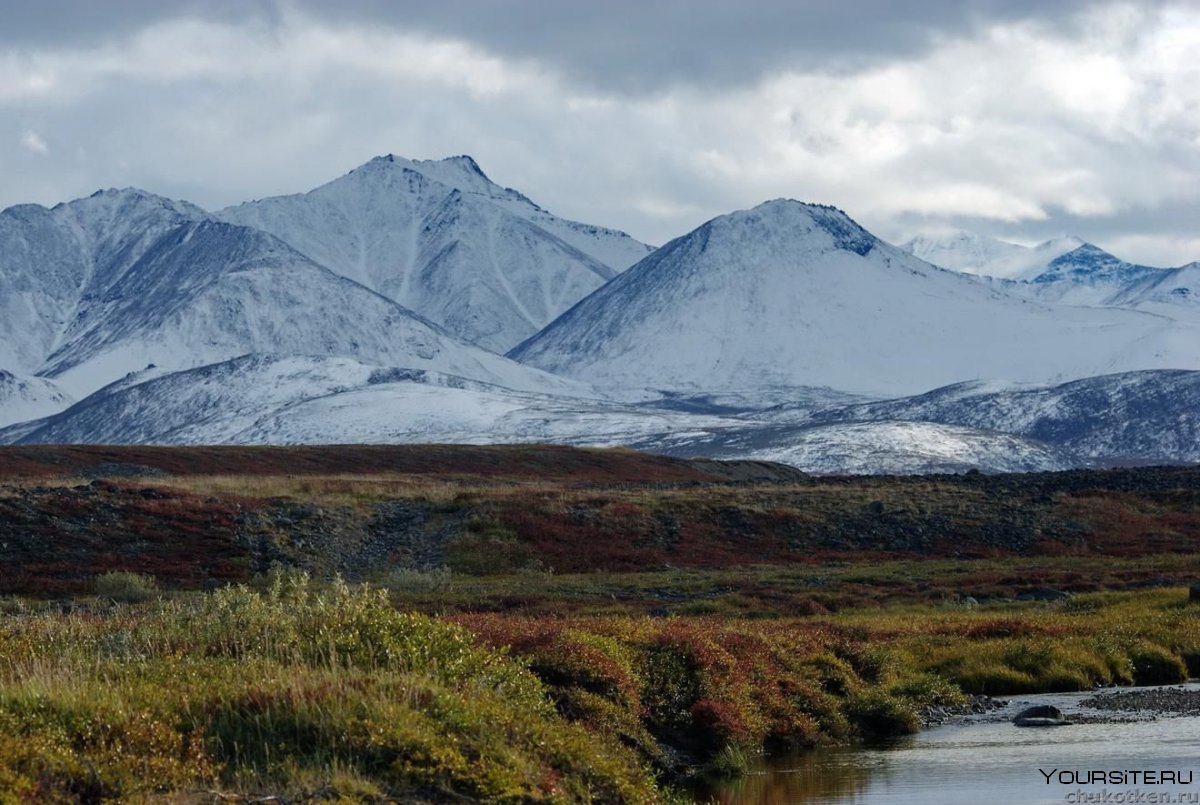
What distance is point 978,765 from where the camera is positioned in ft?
82.8

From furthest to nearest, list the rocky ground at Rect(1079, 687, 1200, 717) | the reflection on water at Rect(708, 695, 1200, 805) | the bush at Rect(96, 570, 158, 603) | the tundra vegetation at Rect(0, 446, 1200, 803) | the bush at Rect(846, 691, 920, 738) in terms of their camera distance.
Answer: the bush at Rect(96, 570, 158, 603) → the rocky ground at Rect(1079, 687, 1200, 717) → the bush at Rect(846, 691, 920, 738) → the reflection on water at Rect(708, 695, 1200, 805) → the tundra vegetation at Rect(0, 446, 1200, 803)

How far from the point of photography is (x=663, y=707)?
88.2 ft

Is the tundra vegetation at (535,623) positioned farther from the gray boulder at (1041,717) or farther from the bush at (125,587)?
the gray boulder at (1041,717)

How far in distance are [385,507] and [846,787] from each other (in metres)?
48.0

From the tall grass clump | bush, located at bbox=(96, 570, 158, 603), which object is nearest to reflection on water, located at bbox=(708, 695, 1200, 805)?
the tall grass clump

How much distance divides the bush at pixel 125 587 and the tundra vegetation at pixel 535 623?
5.2 inches

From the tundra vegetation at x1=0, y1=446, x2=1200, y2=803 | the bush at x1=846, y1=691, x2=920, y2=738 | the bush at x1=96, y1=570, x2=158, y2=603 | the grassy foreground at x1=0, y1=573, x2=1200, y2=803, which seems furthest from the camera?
the bush at x1=96, y1=570, x2=158, y2=603

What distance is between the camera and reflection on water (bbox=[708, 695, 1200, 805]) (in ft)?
75.2

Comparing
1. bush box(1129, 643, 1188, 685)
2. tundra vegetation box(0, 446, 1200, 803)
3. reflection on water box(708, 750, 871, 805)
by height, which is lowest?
bush box(1129, 643, 1188, 685)

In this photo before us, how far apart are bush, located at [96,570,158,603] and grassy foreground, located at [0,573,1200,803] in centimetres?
2262

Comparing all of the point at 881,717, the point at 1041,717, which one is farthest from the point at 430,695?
the point at 1041,717

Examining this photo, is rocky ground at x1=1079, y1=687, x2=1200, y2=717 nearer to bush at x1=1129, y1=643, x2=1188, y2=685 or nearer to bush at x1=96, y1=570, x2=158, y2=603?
bush at x1=1129, y1=643, x2=1188, y2=685

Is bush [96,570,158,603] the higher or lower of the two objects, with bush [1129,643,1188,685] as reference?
higher

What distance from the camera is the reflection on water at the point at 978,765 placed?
2291 centimetres
